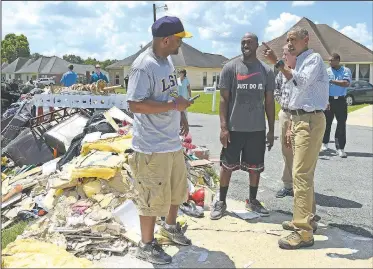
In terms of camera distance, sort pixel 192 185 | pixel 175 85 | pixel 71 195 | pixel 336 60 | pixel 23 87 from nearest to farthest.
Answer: pixel 175 85, pixel 71 195, pixel 192 185, pixel 336 60, pixel 23 87

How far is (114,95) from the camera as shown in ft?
34.1

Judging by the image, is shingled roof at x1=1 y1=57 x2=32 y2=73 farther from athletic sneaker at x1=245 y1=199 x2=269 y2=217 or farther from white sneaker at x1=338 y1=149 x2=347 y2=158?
athletic sneaker at x1=245 y1=199 x2=269 y2=217

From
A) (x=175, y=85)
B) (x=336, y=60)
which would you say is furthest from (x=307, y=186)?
(x=336, y=60)

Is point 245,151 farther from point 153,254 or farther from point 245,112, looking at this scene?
point 153,254

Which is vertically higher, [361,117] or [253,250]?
[361,117]

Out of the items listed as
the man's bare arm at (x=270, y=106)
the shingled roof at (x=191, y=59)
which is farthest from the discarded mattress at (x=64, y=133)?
the shingled roof at (x=191, y=59)

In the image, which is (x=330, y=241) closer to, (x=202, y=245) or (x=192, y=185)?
(x=202, y=245)

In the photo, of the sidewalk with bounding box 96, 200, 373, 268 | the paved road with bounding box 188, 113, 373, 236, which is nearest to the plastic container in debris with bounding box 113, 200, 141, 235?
the sidewalk with bounding box 96, 200, 373, 268

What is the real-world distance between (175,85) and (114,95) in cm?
659

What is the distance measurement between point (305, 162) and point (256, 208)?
48.4 inches

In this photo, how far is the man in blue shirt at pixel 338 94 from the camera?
8820 millimetres

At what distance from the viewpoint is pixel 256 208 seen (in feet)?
17.7

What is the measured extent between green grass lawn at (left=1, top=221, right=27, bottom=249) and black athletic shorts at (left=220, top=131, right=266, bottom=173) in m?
2.44

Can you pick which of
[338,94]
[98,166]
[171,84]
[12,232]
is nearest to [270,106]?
[171,84]
